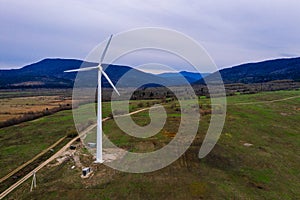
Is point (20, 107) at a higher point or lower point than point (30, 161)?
higher

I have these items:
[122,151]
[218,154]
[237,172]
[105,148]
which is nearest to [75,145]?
[105,148]

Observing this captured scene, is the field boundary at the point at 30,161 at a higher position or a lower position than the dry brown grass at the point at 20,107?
lower

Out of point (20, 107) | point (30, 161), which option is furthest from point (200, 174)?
point (20, 107)

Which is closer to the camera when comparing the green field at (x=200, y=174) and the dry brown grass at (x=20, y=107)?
the green field at (x=200, y=174)

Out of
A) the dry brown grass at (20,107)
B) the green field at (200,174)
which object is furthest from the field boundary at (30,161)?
the dry brown grass at (20,107)

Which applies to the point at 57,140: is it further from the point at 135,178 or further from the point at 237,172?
the point at 237,172

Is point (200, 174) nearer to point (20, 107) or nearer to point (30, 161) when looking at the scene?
point (30, 161)

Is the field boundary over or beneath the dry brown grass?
beneath

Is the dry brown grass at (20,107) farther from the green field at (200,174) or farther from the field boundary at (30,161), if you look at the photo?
the field boundary at (30,161)

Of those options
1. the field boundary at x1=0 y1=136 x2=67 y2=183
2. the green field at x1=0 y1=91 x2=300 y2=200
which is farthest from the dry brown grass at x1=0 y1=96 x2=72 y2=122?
the field boundary at x1=0 y1=136 x2=67 y2=183

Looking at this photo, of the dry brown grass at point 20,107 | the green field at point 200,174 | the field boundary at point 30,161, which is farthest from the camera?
the dry brown grass at point 20,107

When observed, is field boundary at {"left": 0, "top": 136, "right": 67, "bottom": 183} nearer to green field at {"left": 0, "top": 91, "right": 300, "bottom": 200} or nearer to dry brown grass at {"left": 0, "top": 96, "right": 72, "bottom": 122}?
green field at {"left": 0, "top": 91, "right": 300, "bottom": 200}

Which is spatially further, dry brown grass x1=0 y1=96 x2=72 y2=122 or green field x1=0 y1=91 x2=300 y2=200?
dry brown grass x1=0 y1=96 x2=72 y2=122
